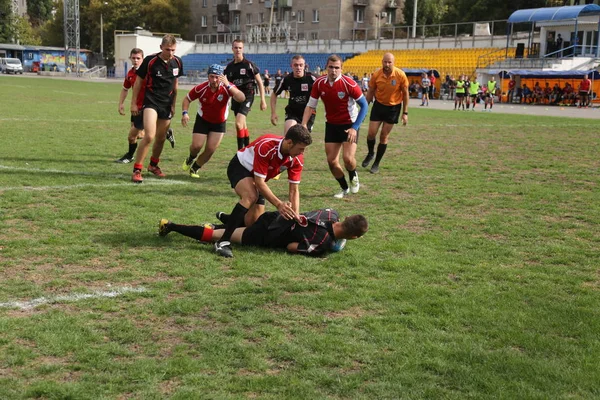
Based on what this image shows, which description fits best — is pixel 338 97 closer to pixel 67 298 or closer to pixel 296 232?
pixel 296 232

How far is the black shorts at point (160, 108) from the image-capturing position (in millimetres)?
10383

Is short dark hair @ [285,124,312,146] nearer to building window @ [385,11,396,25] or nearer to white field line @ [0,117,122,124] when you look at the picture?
white field line @ [0,117,122,124]

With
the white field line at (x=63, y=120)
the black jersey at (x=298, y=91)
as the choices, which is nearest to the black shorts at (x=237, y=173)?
the black jersey at (x=298, y=91)

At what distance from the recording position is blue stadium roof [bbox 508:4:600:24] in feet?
138

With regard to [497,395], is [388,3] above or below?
above

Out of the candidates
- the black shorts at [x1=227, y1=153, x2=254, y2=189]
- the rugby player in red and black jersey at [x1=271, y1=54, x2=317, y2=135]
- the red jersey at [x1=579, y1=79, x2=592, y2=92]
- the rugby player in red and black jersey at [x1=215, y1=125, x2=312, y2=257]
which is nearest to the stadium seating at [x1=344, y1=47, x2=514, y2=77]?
the red jersey at [x1=579, y1=79, x2=592, y2=92]

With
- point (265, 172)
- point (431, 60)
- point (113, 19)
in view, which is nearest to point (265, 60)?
point (431, 60)

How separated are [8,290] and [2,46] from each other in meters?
92.9

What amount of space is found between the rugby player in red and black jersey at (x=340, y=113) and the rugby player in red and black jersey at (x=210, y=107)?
1.27m

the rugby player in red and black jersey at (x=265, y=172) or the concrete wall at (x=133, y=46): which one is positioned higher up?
the concrete wall at (x=133, y=46)

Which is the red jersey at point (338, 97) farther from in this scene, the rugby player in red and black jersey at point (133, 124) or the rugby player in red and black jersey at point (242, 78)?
the rugby player in red and black jersey at point (133, 124)

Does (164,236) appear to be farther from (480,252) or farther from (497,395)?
(497,395)

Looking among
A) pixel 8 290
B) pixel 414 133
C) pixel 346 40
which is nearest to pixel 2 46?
pixel 346 40

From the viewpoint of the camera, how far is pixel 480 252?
6914 millimetres
